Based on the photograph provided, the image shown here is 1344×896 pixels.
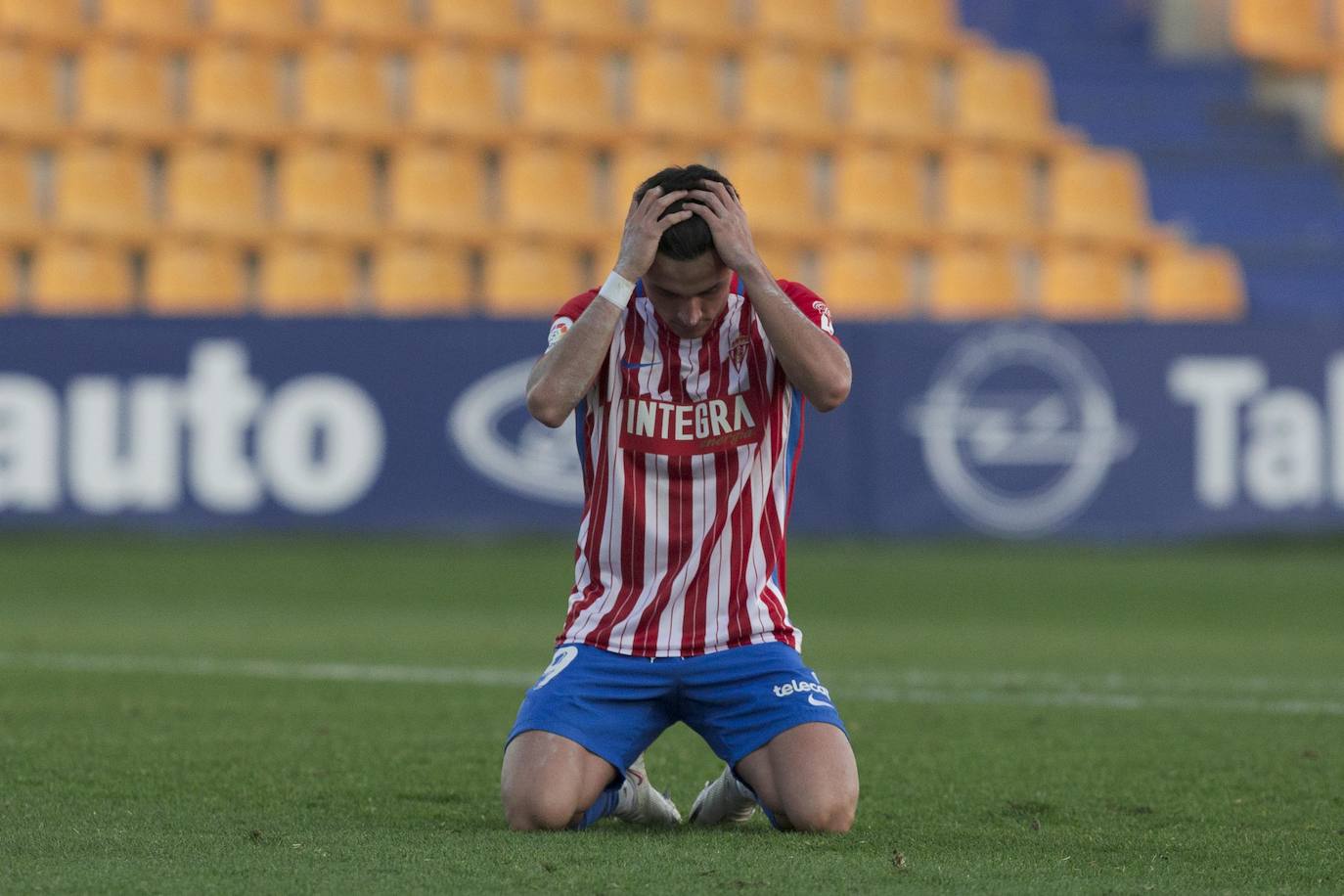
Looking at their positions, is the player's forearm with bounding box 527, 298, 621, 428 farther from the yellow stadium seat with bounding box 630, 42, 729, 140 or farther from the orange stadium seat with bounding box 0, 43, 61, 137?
the orange stadium seat with bounding box 0, 43, 61, 137

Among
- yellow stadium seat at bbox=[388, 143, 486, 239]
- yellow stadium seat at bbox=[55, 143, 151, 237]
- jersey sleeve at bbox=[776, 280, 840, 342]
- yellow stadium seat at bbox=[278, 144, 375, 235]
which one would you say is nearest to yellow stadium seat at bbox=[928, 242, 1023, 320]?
yellow stadium seat at bbox=[388, 143, 486, 239]

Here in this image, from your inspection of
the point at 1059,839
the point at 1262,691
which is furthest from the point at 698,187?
the point at 1262,691

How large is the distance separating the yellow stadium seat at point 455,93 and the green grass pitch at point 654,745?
5.77 m

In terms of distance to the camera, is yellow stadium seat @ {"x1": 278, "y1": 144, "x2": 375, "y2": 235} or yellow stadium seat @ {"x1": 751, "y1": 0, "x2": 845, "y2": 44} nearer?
yellow stadium seat @ {"x1": 278, "y1": 144, "x2": 375, "y2": 235}

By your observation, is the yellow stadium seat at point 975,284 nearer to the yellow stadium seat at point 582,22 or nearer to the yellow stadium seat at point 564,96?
the yellow stadium seat at point 564,96

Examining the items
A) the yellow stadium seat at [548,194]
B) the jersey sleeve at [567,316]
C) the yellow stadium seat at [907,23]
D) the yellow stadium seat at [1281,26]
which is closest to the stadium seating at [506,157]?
the yellow stadium seat at [548,194]

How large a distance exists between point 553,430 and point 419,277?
332cm

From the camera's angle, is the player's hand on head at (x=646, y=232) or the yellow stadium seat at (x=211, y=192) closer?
the player's hand on head at (x=646, y=232)

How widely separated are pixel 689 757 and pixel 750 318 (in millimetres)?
1809

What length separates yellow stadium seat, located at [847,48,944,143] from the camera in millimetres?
17797

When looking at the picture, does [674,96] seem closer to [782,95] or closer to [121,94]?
[782,95]

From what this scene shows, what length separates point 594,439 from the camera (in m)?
4.59

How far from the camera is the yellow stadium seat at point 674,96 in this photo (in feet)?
56.7

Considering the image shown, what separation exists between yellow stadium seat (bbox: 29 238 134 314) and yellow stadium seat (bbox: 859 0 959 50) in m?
7.16
